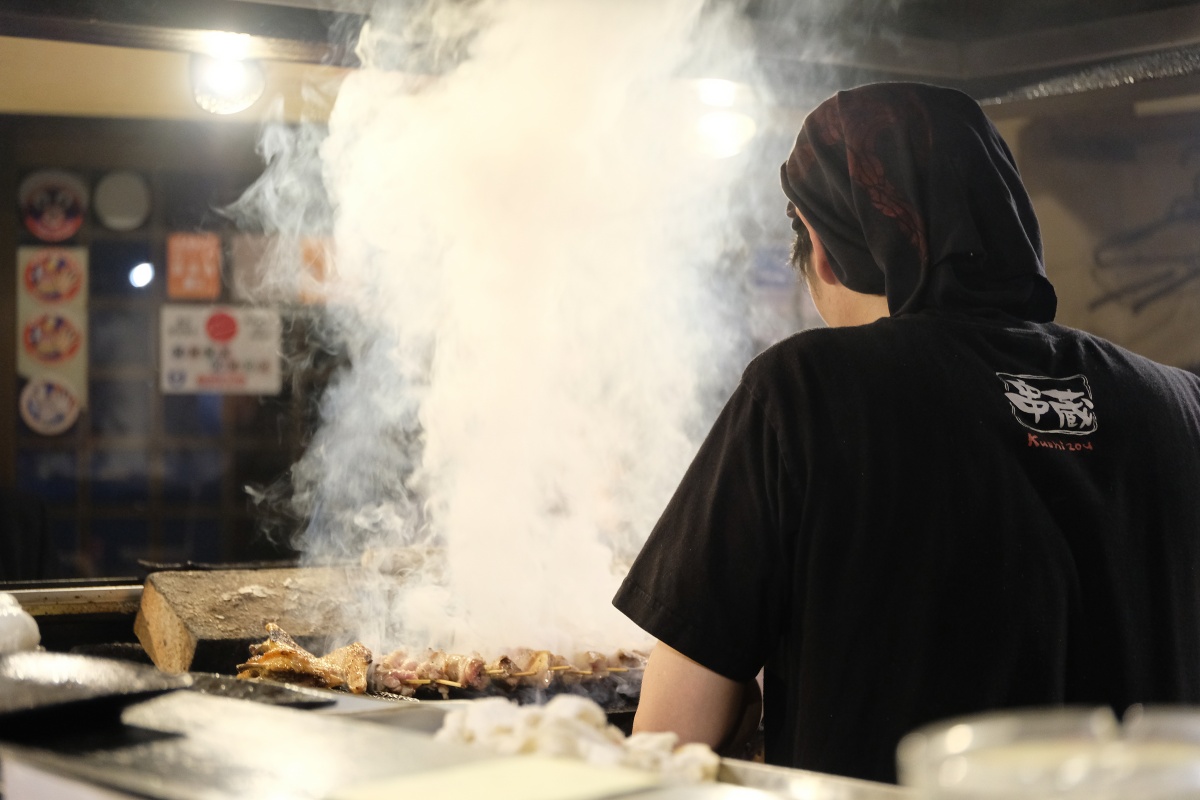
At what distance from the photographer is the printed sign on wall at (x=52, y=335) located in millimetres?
6836

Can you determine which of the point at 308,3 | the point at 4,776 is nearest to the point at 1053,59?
the point at 308,3

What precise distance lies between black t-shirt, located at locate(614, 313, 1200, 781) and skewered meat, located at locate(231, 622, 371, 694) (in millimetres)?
961

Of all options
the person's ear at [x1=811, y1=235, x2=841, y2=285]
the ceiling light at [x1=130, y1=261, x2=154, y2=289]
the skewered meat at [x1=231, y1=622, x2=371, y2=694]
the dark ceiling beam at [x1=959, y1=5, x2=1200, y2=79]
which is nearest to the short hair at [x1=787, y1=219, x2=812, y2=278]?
the person's ear at [x1=811, y1=235, x2=841, y2=285]

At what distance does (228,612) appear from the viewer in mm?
2984

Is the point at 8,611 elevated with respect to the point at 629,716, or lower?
elevated

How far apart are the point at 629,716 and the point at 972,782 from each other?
1.74 metres

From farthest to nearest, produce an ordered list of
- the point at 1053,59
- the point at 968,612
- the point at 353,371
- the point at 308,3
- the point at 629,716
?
the point at 353,371 < the point at 1053,59 < the point at 308,3 < the point at 629,716 < the point at 968,612

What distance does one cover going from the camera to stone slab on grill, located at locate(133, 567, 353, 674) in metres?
2.73

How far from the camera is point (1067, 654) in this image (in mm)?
1664

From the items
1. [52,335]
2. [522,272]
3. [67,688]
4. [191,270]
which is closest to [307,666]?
[67,688]

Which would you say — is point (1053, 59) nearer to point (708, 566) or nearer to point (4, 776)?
point (708, 566)

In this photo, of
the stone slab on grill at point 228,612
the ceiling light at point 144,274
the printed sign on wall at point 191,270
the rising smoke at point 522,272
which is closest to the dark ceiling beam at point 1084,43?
the rising smoke at point 522,272

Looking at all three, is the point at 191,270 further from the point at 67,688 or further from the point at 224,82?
the point at 67,688

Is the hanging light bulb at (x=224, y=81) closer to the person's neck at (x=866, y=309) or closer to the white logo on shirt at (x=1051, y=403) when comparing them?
the person's neck at (x=866, y=309)
